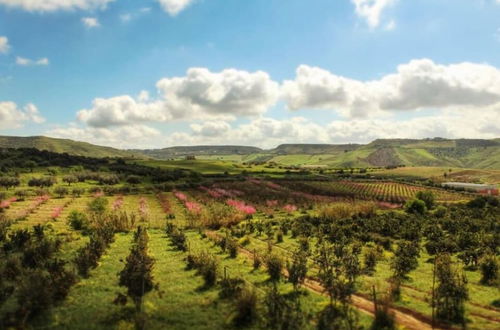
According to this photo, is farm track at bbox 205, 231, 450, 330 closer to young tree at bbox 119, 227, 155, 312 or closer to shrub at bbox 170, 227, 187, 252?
young tree at bbox 119, 227, 155, 312

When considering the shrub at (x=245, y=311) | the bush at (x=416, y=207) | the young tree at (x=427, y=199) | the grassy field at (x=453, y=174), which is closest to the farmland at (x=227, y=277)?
the shrub at (x=245, y=311)

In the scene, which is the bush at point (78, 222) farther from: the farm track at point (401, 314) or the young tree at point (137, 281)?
the farm track at point (401, 314)

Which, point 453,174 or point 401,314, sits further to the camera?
point 453,174

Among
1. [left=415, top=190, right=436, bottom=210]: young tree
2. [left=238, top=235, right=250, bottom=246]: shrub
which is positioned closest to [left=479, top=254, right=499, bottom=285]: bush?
[left=238, top=235, right=250, bottom=246]: shrub

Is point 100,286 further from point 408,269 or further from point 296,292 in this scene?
point 408,269

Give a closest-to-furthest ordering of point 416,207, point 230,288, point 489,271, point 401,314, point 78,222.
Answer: point 401,314, point 230,288, point 489,271, point 78,222, point 416,207

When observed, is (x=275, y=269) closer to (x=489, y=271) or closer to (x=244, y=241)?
(x=244, y=241)

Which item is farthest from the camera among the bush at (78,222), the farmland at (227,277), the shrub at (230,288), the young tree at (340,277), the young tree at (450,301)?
the bush at (78,222)

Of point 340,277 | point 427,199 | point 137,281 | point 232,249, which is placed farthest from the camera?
point 427,199

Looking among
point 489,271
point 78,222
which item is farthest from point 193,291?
point 78,222

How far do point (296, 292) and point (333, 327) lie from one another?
12.5 feet

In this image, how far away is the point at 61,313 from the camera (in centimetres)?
1196

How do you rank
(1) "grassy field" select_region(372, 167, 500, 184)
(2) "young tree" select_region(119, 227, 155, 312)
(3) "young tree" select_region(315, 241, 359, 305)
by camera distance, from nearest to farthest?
(3) "young tree" select_region(315, 241, 359, 305) → (2) "young tree" select_region(119, 227, 155, 312) → (1) "grassy field" select_region(372, 167, 500, 184)

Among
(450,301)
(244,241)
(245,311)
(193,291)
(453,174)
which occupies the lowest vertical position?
(453,174)
